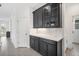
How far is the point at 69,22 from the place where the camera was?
9.25 feet

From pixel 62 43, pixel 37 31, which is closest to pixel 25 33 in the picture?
pixel 37 31

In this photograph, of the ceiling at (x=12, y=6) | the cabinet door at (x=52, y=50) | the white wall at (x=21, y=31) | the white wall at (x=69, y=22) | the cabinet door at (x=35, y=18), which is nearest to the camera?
the white wall at (x=69, y=22)

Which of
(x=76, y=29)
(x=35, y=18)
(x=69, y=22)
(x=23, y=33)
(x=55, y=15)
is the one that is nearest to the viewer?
(x=76, y=29)

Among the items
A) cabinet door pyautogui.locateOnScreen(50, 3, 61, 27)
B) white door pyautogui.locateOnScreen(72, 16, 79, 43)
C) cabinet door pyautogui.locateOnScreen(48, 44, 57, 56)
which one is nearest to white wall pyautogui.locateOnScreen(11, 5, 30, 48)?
cabinet door pyautogui.locateOnScreen(50, 3, 61, 27)

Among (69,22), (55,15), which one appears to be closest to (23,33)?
(55,15)

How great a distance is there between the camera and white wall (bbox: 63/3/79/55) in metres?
2.67

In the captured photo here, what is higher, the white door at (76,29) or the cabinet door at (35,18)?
the cabinet door at (35,18)

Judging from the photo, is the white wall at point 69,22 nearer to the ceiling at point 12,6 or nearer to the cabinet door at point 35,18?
the ceiling at point 12,6

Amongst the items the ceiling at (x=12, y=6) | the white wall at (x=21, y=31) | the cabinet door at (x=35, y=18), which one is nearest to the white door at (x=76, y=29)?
the ceiling at (x=12, y=6)

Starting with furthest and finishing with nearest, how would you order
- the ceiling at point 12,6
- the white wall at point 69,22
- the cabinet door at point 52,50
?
1. the ceiling at point 12,6
2. the cabinet door at point 52,50
3. the white wall at point 69,22

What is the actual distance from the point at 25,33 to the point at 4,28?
2.82 meters

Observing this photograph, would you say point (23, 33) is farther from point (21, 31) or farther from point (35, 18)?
point (35, 18)

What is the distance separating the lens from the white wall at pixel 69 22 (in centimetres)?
267

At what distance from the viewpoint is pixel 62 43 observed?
120 inches
